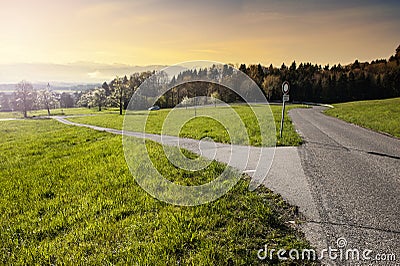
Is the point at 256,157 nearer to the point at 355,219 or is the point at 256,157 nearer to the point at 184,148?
the point at 184,148

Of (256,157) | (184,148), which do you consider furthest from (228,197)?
(184,148)

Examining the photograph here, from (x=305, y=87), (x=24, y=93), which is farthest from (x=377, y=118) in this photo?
(x=24, y=93)

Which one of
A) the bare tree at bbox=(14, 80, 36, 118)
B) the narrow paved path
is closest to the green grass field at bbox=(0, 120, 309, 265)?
the narrow paved path

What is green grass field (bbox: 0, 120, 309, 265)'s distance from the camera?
12.5 feet

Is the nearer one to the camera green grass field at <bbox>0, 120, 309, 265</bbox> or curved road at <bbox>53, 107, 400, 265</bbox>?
green grass field at <bbox>0, 120, 309, 265</bbox>

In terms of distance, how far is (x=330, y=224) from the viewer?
4523 millimetres

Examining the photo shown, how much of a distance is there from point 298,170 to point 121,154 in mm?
7196

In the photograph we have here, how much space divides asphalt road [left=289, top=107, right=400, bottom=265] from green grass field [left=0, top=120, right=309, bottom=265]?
2.01ft

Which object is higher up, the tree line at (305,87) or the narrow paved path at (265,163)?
the tree line at (305,87)

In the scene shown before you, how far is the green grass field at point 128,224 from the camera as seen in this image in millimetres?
3820

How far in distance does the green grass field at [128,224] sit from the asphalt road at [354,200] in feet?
2.01

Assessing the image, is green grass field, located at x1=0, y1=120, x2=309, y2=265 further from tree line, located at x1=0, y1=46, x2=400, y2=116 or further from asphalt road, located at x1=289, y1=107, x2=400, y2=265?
tree line, located at x1=0, y1=46, x2=400, y2=116

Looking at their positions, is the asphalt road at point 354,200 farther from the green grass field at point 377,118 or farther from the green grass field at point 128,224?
the green grass field at point 377,118

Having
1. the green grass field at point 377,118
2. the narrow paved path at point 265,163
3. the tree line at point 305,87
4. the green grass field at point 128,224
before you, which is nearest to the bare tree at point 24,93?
the tree line at point 305,87
